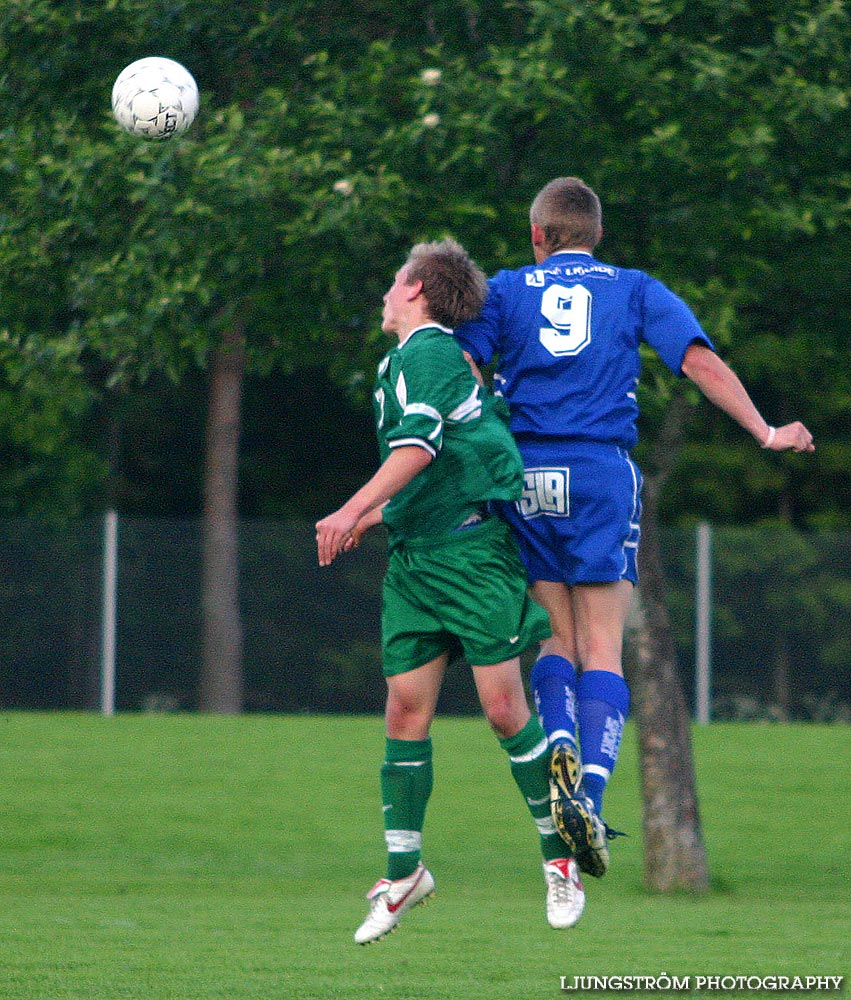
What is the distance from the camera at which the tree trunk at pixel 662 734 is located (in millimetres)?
12422

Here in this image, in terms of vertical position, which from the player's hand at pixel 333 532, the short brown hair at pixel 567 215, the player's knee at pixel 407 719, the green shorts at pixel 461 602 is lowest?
the player's knee at pixel 407 719

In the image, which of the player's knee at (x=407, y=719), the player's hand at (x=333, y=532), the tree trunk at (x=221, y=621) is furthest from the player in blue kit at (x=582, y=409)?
the tree trunk at (x=221, y=621)

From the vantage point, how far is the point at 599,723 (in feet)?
20.0

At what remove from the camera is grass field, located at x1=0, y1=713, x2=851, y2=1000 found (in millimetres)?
9461

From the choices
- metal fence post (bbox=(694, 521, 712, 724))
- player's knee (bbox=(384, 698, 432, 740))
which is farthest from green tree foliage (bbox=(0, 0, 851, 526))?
metal fence post (bbox=(694, 521, 712, 724))

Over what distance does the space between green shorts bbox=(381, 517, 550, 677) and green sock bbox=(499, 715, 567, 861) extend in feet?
1.00

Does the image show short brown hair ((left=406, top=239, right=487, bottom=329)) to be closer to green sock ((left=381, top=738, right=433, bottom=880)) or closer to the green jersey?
the green jersey

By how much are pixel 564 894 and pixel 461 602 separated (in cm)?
104

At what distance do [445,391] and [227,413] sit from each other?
62.4ft

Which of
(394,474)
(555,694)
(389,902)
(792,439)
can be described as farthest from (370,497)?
(389,902)

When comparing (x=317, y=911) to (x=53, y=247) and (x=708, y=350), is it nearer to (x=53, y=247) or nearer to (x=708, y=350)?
(x=53, y=247)

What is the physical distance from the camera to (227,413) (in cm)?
2464

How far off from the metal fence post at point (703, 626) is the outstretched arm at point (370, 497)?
15.0m

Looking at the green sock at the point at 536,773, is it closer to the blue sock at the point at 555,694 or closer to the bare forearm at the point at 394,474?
the blue sock at the point at 555,694
